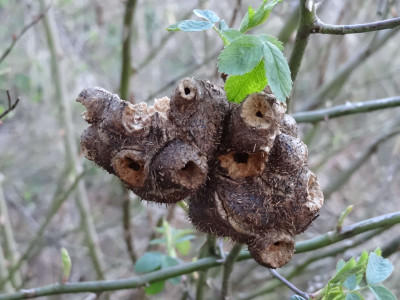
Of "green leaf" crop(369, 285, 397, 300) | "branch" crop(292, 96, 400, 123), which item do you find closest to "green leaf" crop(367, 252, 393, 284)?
"green leaf" crop(369, 285, 397, 300)

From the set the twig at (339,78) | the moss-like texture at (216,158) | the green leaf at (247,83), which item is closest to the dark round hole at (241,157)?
the moss-like texture at (216,158)

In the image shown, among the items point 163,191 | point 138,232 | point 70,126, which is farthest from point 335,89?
point 138,232

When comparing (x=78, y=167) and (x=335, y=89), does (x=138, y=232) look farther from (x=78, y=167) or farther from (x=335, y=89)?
(x=335, y=89)

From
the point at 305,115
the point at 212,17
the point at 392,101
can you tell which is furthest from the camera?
the point at 305,115

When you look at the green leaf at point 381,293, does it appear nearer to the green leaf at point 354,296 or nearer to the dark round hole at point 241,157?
the green leaf at point 354,296

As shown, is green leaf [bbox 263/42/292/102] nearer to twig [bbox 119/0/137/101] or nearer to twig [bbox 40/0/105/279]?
twig [bbox 119/0/137/101]

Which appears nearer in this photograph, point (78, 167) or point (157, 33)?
point (78, 167)

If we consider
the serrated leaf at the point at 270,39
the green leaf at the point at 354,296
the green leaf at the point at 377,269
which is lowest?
the green leaf at the point at 354,296
